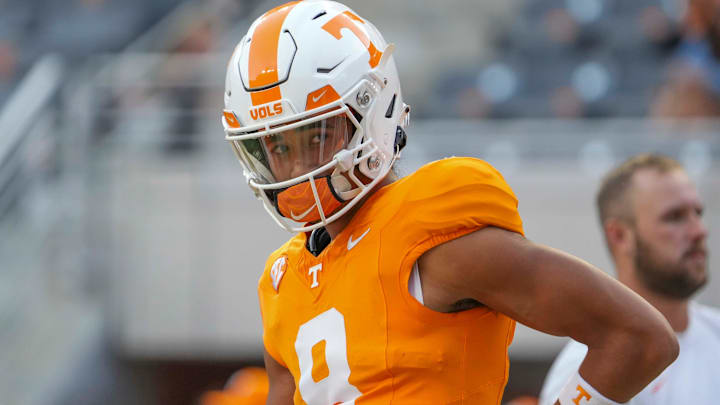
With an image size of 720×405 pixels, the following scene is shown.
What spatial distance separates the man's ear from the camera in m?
2.83

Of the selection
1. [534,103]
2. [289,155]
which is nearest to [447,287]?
[289,155]

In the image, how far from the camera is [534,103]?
6.64m

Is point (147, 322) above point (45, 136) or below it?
below

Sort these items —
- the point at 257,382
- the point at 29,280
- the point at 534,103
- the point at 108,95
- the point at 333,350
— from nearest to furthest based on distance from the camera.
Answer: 1. the point at 333,350
2. the point at 257,382
3. the point at 29,280
4. the point at 108,95
5. the point at 534,103

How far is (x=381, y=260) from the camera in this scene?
1.67 m

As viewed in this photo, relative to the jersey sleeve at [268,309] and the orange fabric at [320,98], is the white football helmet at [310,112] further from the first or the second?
the jersey sleeve at [268,309]

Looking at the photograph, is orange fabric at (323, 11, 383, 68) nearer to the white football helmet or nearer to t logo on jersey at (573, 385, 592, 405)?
the white football helmet

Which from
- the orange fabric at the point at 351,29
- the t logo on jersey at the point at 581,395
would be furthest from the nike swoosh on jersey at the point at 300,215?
the t logo on jersey at the point at 581,395

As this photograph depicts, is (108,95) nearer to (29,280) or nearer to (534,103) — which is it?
(29,280)

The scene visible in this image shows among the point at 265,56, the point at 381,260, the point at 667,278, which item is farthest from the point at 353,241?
the point at 667,278

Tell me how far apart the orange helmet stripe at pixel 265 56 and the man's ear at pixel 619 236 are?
1476mm

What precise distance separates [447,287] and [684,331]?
1419 mm

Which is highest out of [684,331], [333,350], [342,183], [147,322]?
[342,183]

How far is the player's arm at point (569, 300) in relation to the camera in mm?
1517
